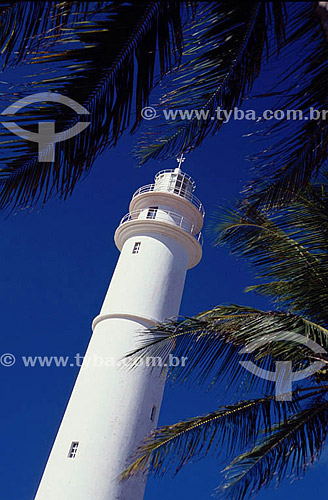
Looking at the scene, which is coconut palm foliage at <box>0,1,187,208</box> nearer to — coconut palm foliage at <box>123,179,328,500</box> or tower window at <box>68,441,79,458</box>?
coconut palm foliage at <box>123,179,328,500</box>

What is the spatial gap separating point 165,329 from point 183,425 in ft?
4.97

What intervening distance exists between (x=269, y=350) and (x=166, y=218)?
1660cm

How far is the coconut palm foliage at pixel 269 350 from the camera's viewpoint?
7.26 meters

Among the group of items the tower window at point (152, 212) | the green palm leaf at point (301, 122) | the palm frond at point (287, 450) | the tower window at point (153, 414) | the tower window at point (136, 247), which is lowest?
the palm frond at point (287, 450)

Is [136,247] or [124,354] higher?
[136,247]

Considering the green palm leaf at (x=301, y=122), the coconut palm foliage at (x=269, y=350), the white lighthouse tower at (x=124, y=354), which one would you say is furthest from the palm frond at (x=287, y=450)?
the white lighthouse tower at (x=124, y=354)

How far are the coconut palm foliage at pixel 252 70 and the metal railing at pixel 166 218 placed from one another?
1780cm

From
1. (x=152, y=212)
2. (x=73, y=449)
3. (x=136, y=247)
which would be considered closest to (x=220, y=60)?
(x=73, y=449)

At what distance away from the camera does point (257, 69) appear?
4.75 metres

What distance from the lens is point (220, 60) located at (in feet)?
15.8

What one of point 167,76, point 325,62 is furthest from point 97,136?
point 325,62

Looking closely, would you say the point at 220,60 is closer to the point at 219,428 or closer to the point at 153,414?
the point at 219,428

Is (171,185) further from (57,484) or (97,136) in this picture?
(97,136)

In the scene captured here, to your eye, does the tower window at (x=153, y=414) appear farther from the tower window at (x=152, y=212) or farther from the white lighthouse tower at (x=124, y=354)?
the tower window at (x=152, y=212)
